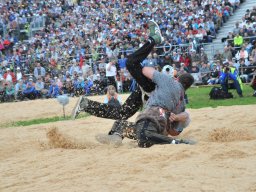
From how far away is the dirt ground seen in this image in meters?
6.38

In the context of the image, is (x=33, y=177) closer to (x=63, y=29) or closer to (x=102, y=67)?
(x=102, y=67)

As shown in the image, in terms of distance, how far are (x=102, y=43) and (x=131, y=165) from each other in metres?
23.5

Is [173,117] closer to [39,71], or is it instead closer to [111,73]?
[111,73]

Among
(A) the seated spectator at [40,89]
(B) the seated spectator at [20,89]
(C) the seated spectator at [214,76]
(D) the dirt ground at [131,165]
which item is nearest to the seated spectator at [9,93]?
(B) the seated spectator at [20,89]

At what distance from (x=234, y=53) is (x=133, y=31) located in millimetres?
7684

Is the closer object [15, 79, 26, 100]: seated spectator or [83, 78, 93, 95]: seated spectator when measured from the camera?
[83, 78, 93, 95]: seated spectator

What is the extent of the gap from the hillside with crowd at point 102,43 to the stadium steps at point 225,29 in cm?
31

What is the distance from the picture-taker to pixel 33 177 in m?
7.34

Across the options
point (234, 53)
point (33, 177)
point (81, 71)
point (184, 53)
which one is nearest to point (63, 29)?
point (81, 71)

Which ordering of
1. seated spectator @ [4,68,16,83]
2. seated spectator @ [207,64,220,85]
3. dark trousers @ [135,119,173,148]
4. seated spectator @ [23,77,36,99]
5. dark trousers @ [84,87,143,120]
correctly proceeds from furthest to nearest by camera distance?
1. seated spectator @ [4,68,16,83]
2. seated spectator @ [23,77,36,99]
3. seated spectator @ [207,64,220,85]
4. dark trousers @ [84,87,143,120]
5. dark trousers @ [135,119,173,148]

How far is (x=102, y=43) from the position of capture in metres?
30.5

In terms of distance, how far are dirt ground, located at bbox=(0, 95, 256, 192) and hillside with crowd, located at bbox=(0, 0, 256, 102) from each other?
39.1 ft

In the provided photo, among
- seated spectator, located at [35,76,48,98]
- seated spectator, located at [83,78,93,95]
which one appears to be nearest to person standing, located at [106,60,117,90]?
seated spectator, located at [83,78,93,95]

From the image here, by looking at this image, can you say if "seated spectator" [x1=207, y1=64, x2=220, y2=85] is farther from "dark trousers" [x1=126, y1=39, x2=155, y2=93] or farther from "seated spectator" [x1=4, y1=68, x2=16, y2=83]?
"dark trousers" [x1=126, y1=39, x2=155, y2=93]
